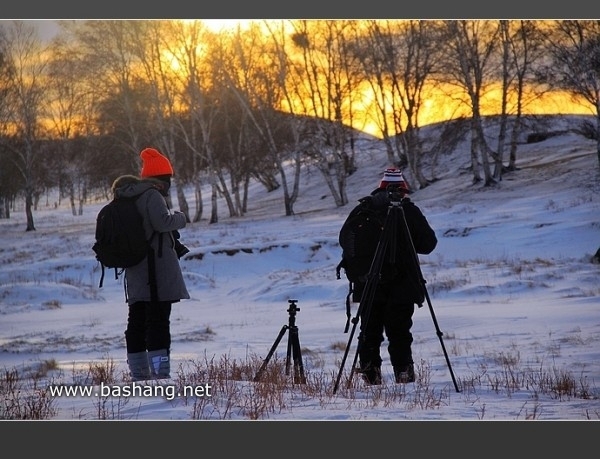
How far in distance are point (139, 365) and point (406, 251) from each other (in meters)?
2.01

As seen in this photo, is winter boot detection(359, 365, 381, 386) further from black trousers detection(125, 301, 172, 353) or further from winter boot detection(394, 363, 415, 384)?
black trousers detection(125, 301, 172, 353)

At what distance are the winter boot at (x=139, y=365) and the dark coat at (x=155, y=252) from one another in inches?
15.0

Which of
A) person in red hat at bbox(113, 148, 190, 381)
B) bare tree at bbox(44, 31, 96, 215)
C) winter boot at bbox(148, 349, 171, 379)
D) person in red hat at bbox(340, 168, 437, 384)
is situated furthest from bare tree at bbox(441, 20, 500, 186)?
winter boot at bbox(148, 349, 171, 379)

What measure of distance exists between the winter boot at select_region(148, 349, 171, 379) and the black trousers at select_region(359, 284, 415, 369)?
1372 millimetres

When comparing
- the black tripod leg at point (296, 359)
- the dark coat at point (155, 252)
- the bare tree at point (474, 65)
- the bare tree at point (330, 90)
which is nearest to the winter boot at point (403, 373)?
the black tripod leg at point (296, 359)

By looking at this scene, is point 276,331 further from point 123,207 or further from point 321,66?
point 321,66

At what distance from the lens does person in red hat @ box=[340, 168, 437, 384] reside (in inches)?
241

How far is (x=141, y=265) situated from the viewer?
585 centimetres

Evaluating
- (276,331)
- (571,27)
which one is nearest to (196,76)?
(276,331)

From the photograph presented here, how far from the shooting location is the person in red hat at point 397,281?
6.11m

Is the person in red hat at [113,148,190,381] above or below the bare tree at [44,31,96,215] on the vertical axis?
below

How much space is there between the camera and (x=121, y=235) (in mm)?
5727

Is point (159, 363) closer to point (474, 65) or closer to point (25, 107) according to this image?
point (25, 107)

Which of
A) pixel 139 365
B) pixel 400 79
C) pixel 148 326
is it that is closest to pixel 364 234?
pixel 148 326
